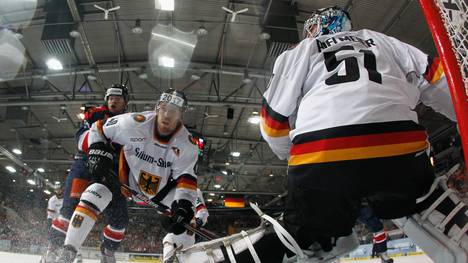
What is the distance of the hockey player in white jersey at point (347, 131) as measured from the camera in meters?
1.00

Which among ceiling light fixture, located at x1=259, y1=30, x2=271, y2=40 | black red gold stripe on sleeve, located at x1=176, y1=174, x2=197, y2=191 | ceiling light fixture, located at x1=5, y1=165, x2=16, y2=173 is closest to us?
black red gold stripe on sleeve, located at x1=176, y1=174, x2=197, y2=191

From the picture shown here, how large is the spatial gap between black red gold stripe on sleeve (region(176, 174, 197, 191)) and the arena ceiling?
5.36m

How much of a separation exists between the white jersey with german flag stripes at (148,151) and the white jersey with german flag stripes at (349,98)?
1286 mm

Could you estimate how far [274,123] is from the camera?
1221 millimetres

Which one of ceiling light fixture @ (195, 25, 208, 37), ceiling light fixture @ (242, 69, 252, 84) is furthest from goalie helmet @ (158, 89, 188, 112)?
ceiling light fixture @ (242, 69, 252, 84)

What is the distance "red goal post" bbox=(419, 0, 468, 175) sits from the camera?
864 mm

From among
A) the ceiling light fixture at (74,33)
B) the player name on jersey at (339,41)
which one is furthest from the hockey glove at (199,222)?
the ceiling light fixture at (74,33)

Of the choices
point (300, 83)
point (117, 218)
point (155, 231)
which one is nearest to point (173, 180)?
point (117, 218)

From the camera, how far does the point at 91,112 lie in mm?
3193

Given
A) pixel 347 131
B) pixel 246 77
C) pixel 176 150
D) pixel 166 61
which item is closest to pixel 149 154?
pixel 176 150

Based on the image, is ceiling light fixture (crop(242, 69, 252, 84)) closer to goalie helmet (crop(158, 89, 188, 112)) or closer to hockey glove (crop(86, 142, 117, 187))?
goalie helmet (crop(158, 89, 188, 112))

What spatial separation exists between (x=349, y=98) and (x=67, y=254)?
67.7 inches

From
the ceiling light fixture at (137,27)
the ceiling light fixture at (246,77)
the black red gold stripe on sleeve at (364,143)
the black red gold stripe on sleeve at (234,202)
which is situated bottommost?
the black red gold stripe on sleeve at (364,143)

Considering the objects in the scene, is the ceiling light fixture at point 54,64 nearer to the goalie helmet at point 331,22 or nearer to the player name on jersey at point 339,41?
the goalie helmet at point 331,22
